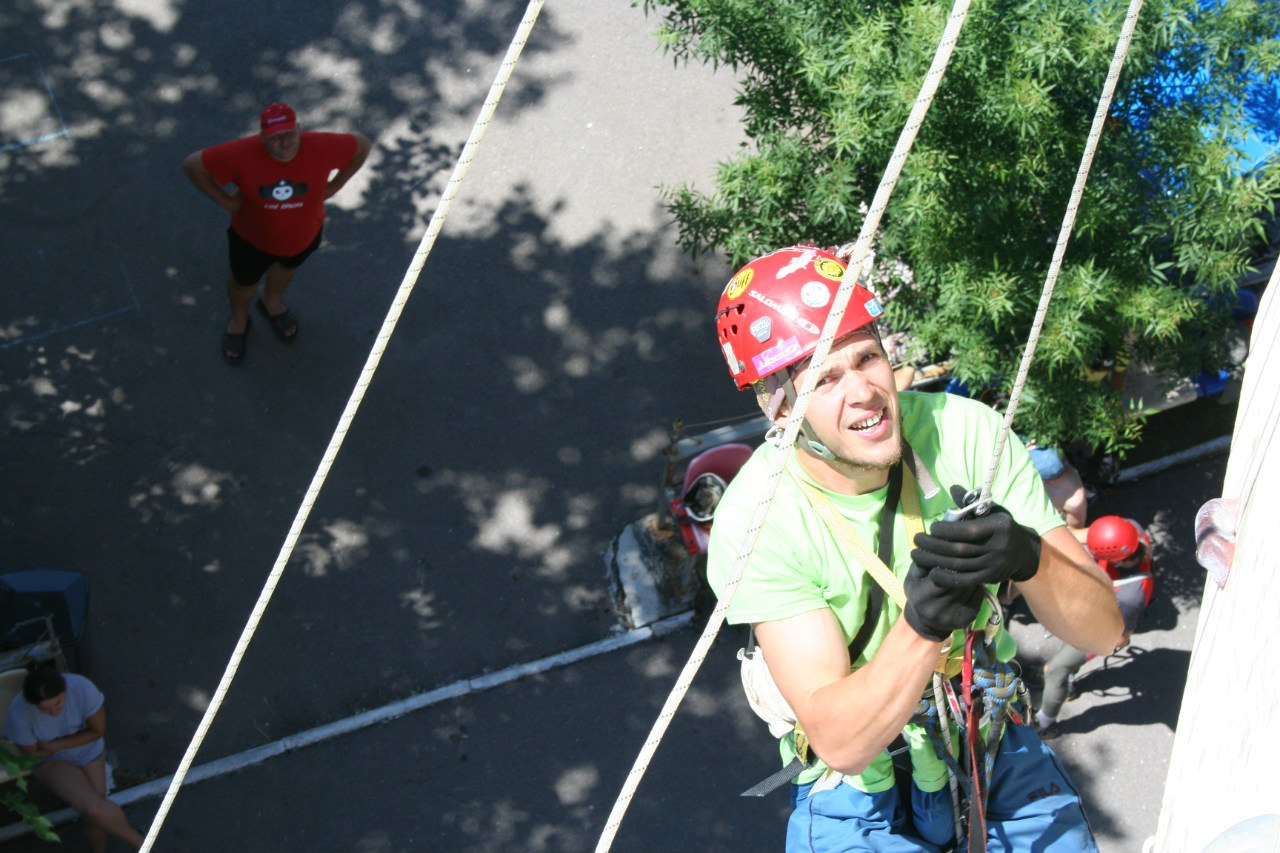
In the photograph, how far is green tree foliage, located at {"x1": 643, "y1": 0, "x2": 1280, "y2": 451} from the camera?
5.15 m

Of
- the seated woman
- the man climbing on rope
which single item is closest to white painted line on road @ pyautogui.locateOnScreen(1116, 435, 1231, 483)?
the man climbing on rope

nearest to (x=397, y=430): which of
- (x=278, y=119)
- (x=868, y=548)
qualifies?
(x=278, y=119)

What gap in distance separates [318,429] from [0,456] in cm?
177

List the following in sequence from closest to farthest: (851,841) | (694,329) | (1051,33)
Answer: (851,841), (1051,33), (694,329)

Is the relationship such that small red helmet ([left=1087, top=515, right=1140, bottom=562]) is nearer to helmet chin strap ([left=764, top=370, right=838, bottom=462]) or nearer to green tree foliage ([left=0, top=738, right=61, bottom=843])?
helmet chin strap ([left=764, top=370, right=838, bottom=462])

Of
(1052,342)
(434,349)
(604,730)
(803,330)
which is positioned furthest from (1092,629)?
(434,349)

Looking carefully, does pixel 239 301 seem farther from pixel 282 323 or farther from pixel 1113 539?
pixel 1113 539

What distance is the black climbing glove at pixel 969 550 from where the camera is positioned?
9.23ft

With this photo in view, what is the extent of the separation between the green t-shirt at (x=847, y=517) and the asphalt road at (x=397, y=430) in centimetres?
339

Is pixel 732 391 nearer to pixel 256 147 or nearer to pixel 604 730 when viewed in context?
pixel 604 730

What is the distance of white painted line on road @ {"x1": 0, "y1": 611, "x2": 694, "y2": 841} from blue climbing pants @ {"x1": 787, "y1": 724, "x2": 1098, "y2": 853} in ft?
9.90

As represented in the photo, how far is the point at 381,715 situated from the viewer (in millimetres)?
6695

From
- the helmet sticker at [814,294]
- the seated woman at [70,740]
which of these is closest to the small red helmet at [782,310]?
the helmet sticker at [814,294]

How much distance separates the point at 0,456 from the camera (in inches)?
291
